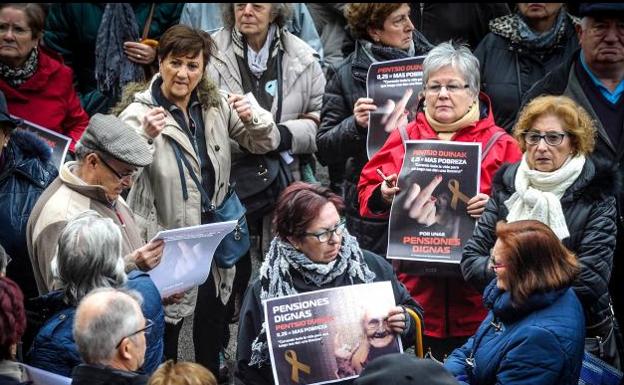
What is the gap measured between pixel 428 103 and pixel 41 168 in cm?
211

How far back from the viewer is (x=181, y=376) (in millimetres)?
4238

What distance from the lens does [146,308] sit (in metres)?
5.21

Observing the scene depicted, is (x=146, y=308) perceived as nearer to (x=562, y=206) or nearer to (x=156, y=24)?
(x=562, y=206)

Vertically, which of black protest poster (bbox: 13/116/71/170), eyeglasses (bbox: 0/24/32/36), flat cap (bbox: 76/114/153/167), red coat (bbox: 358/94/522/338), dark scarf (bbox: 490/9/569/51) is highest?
eyeglasses (bbox: 0/24/32/36)

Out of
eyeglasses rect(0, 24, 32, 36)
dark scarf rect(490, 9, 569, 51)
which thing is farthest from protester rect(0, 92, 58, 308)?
dark scarf rect(490, 9, 569, 51)

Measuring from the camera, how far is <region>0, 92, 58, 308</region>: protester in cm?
607

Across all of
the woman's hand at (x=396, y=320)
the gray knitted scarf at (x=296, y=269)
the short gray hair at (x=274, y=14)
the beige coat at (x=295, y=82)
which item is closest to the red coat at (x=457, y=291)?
the gray knitted scarf at (x=296, y=269)

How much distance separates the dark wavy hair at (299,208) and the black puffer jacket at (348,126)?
1404 millimetres

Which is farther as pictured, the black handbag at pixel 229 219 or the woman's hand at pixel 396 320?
the black handbag at pixel 229 219

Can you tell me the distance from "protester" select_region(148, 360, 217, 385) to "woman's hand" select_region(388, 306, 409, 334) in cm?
123

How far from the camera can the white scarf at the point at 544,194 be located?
570 centimetres

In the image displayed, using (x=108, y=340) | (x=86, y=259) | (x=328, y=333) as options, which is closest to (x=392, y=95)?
(x=328, y=333)

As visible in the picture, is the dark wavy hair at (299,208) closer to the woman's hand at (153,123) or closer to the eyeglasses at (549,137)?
the eyeglasses at (549,137)

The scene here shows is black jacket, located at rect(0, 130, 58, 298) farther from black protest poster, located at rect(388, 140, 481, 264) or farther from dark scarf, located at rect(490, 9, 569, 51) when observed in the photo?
dark scarf, located at rect(490, 9, 569, 51)
